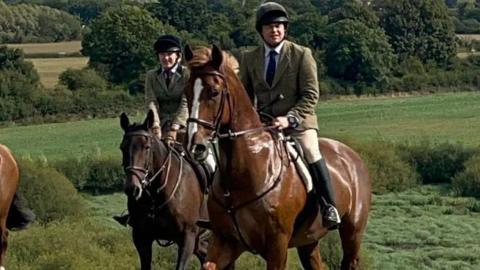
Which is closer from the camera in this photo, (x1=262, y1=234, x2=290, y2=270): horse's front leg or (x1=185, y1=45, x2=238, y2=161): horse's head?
(x1=185, y1=45, x2=238, y2=161): horse's head

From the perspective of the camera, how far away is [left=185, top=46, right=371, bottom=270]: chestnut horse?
6.80 metres

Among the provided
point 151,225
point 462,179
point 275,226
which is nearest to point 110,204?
point 462,179

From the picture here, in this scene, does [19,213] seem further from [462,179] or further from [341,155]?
[462,179]

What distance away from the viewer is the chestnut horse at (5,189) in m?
11.4

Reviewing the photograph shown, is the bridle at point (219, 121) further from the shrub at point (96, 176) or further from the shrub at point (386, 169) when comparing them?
the shrub at point (96, 176)

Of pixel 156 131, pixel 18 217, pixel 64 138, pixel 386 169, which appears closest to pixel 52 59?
pixel 64 138

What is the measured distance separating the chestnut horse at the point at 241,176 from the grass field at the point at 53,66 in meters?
53.0

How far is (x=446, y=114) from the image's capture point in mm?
56531

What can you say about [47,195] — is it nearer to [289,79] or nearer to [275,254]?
[289,79]

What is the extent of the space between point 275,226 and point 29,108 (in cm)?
4991

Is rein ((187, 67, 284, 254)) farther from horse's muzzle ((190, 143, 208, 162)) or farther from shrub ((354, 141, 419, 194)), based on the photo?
shrub ((354, 141, 419, 194))

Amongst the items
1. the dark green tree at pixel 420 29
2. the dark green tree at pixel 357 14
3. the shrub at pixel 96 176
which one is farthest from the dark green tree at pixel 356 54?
the shrub at pixel 96 176

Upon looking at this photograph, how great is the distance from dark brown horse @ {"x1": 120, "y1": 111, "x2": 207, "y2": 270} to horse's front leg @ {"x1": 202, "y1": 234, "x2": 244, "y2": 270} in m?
2.43

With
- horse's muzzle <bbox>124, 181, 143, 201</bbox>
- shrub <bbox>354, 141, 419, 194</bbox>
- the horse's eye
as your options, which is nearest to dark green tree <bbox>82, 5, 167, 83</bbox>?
shrub <bbox>354, 141, 419, 194</bbox>
